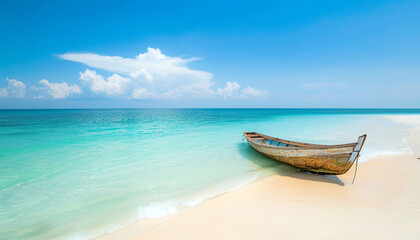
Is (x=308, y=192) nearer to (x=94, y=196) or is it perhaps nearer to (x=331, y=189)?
(x=331, y=189)

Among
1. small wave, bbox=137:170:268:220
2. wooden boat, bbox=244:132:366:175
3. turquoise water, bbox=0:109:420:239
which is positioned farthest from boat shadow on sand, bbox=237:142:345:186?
small wave, bbox=137:170:268:220

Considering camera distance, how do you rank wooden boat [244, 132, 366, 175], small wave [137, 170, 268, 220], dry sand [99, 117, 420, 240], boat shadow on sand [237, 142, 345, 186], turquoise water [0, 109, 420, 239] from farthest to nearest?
boat shadow on sand [237, 142, 345, 186], wooden boat [244, 132, 366, 175], small wave [137, 170, 268, 220], turquoise water [0, 109, 420, 239], dry sand [99, 117, 420, 240]

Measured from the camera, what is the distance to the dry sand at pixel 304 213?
3619mm

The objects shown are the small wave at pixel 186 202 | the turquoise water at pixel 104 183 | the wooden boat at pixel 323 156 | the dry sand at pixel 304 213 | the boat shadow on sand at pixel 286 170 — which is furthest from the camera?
the boat shadow on sand at pixel 286 170

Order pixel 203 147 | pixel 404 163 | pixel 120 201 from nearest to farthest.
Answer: pixel 120 201 → pixel 404 163 → pixel 203 147

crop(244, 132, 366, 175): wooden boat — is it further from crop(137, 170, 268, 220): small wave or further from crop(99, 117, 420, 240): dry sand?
crop(137, 170, 268, 220): small wave

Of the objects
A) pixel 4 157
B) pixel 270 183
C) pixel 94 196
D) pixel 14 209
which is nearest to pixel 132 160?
pixel 94 196

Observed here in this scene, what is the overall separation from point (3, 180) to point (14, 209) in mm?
3232

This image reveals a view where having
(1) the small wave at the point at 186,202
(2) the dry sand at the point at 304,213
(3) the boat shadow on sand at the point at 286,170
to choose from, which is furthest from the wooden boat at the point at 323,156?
(1) the small wave at the point at 186,202

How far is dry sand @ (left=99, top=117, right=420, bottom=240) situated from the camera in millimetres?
3619

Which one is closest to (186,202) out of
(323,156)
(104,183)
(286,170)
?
(104,183)

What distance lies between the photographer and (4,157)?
994 cm

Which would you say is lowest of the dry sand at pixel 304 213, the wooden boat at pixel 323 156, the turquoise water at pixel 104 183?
the turquoise water at pixel 104 183

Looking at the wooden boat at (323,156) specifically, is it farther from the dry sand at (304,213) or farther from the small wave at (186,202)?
the small wave at (186,202)
